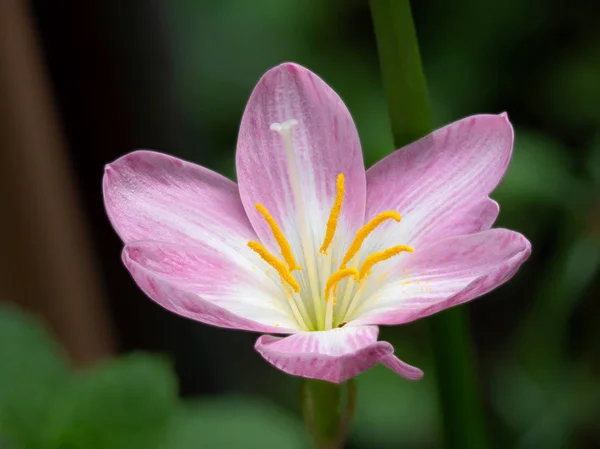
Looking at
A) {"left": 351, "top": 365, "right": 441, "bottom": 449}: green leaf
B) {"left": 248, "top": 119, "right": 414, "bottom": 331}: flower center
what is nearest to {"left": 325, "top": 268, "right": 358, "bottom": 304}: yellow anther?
{"left": 248, "top": 119, "right": 414, "bottom": 331}: flower center

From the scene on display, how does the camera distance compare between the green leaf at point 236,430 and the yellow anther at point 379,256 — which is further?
the green leaf at point 236,430

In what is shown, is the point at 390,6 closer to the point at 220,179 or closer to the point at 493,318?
the point at 220,179

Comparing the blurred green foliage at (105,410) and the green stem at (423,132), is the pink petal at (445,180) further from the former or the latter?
the blurred green foliage at (105,410)

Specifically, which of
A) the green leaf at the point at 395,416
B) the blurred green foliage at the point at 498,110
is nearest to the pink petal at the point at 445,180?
the blurred green foliage at the point at 498,110

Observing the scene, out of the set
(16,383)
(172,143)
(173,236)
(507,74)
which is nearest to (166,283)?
(173,236)

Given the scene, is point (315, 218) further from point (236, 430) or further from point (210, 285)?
point (236, 430)
